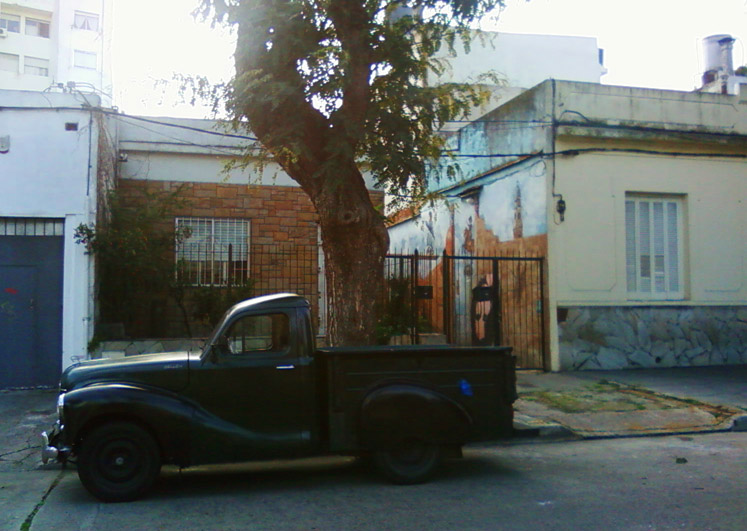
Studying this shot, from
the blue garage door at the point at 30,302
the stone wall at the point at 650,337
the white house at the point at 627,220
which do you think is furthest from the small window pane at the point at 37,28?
the stone wall at the point at 650,337

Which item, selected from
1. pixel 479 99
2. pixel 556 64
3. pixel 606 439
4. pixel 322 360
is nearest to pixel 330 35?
pixel 479 99

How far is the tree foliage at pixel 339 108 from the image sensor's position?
27.1 ft

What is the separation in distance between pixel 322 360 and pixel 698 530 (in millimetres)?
3208

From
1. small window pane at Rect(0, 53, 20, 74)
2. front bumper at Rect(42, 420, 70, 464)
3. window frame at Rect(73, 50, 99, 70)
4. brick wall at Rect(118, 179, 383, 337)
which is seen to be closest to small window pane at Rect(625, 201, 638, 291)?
Answer: brick wall at Rect(118, 179, 383, 337)

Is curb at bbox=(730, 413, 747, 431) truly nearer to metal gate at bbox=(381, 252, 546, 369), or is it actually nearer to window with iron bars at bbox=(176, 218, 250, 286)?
metal gate at bbox=(381, 252, 546, 369)

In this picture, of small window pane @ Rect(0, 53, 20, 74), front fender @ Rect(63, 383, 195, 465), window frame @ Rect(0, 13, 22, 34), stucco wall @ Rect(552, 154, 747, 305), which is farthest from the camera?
small window pane @ Rect(0, 53, 20, 74)

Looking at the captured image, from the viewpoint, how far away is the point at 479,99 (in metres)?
9.24

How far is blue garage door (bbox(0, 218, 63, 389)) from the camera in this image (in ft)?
35.4

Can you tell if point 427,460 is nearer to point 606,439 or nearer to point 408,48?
point 606,439

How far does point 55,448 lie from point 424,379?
318cm

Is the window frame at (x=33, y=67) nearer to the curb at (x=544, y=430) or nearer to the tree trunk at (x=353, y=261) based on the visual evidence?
the tree trunk at (x=353, y=261)

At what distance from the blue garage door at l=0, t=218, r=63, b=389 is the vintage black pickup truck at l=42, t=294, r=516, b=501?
17.4 feet

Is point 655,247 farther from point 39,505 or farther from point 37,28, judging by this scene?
point 37,28

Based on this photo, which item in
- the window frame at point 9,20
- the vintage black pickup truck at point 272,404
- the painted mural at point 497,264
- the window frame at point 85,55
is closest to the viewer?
the vintage black pickup truck at point 272,404
